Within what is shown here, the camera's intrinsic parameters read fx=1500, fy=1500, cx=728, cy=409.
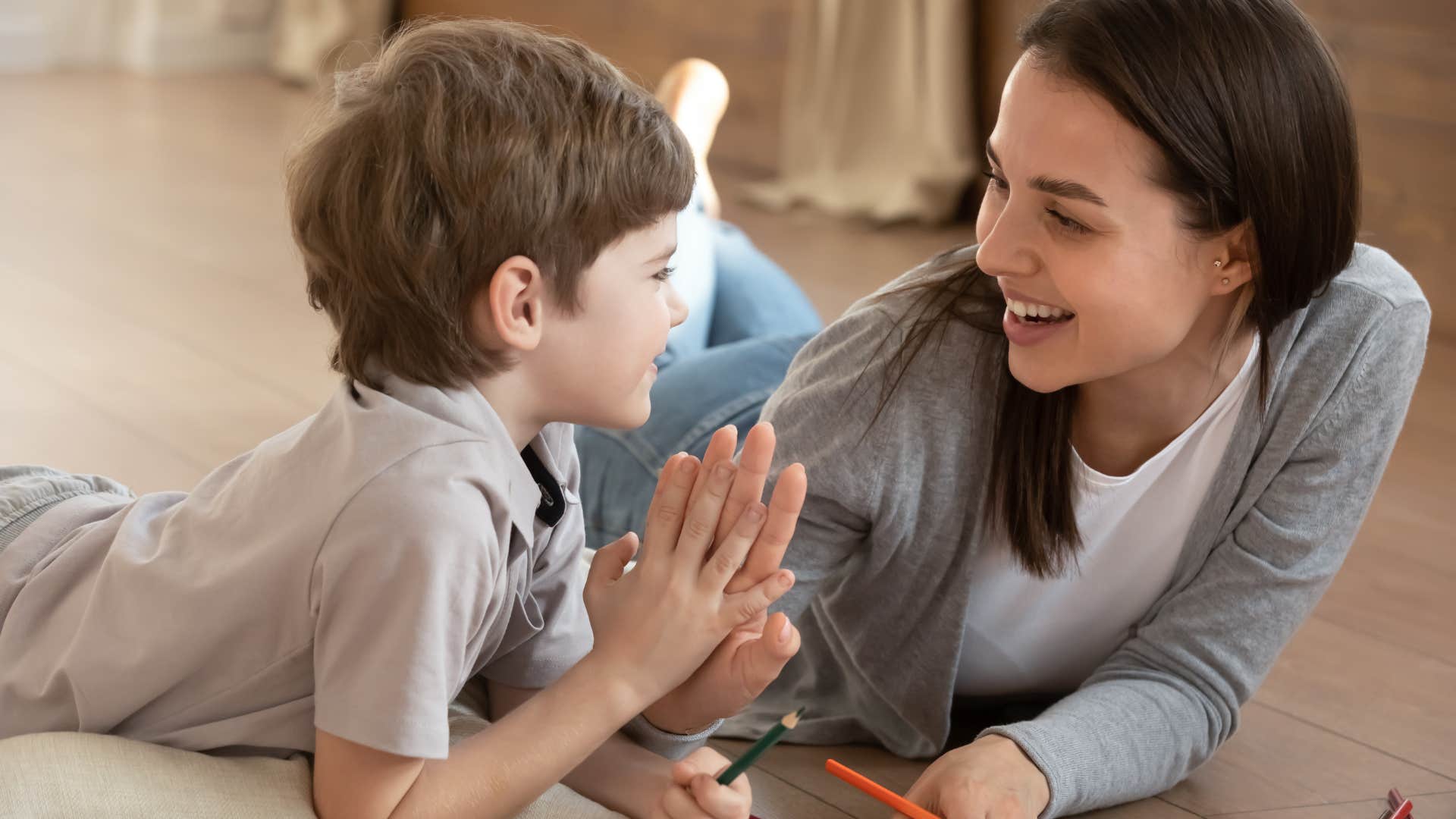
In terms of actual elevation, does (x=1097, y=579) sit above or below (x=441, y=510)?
below

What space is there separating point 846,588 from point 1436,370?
5.51ft

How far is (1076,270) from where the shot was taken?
1099 mm

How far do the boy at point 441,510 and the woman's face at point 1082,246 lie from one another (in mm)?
272

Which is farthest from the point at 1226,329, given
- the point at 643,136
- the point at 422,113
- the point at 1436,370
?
the point at 1436,370

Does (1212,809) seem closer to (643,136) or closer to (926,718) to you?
(926,718)

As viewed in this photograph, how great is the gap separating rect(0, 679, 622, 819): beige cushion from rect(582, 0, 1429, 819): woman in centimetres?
47

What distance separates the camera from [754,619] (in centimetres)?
104

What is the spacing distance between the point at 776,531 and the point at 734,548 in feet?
0.10

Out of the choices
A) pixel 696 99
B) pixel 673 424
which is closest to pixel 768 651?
pixel 673 424

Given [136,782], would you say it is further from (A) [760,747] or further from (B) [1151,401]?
(B) [1151,401]

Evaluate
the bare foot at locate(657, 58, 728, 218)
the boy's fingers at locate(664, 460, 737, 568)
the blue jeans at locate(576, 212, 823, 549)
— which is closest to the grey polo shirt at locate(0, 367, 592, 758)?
the boy's fingers at locate(664, 460, 737, 568)

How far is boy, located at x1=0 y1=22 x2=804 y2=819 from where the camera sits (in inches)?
35.3

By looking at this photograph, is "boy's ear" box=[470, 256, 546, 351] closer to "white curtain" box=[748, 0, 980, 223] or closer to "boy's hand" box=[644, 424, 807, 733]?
"boy's hand" box=[644, 424, 807, 733]

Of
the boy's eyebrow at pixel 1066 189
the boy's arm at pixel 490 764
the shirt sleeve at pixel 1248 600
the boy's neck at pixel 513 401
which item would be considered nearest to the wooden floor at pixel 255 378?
the shirt sleeve at pixel 1248 600
